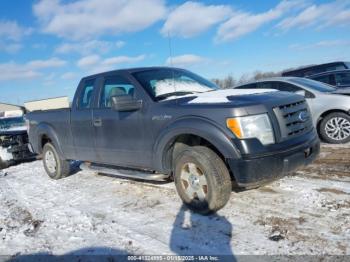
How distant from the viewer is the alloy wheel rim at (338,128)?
778 centimetres

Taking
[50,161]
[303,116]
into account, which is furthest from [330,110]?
[50,161]

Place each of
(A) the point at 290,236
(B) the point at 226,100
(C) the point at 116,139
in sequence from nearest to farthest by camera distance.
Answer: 1. (A) the point at 290,236
2. (B) the point at 226,100
3. (C) the point at 116,139

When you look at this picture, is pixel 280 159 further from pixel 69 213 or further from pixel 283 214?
pixel 69 213

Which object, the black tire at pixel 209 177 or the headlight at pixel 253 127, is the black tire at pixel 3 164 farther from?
the headlight at pixel 253 127

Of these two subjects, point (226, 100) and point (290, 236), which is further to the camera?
point (226, 100)

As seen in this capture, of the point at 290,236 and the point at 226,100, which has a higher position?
the point at 226,100

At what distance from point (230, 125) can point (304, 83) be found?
5.47m

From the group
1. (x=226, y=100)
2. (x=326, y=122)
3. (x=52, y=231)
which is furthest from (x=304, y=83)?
(x=52, y=231)

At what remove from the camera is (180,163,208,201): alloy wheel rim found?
4.32 m

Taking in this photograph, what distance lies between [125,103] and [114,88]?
2.88 ft

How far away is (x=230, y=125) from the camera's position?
13.0ft

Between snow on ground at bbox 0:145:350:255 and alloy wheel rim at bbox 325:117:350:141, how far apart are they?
5.69 ft

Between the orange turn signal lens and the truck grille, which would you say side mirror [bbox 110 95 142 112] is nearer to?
the orange turn signal lens

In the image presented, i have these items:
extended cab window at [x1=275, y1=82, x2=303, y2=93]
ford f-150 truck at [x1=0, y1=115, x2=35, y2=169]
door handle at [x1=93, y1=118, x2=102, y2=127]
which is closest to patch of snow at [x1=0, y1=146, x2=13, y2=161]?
ford f-150 truck at [x1=0, y1=115, x2=35, y2=169]
